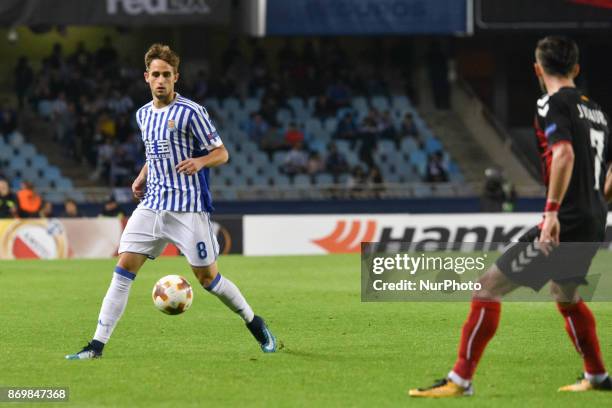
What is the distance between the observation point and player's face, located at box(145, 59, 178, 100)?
928 centimetres

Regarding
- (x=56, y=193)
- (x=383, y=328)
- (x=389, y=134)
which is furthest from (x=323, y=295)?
(x=389, y=134)

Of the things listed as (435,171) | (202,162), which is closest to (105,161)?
(435,171)

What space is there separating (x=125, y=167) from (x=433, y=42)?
1091 cm

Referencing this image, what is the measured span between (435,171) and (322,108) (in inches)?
139

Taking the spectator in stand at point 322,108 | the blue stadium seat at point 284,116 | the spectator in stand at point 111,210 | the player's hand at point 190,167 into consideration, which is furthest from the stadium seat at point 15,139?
the player's hand at point 190,167

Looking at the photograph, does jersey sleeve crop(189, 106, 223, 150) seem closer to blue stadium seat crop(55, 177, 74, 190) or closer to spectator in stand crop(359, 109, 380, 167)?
blue stadium seat crop(55, 177, 74, 190)

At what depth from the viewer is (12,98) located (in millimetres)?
31875

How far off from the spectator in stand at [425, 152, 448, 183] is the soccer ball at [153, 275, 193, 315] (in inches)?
795

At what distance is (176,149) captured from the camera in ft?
30.9

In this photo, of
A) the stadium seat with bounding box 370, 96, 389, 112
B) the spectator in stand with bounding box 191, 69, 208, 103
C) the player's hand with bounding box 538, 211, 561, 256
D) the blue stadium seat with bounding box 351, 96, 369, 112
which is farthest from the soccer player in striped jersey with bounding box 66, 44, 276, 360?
the stadium seat with bounding box 370, 96, 389, 112

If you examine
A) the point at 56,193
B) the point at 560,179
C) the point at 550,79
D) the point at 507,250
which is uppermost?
the point at 550,79

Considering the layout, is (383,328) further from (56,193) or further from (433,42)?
(433,42)

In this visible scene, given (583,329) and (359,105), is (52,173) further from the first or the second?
(583,329)

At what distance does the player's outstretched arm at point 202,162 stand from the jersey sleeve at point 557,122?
268cm
